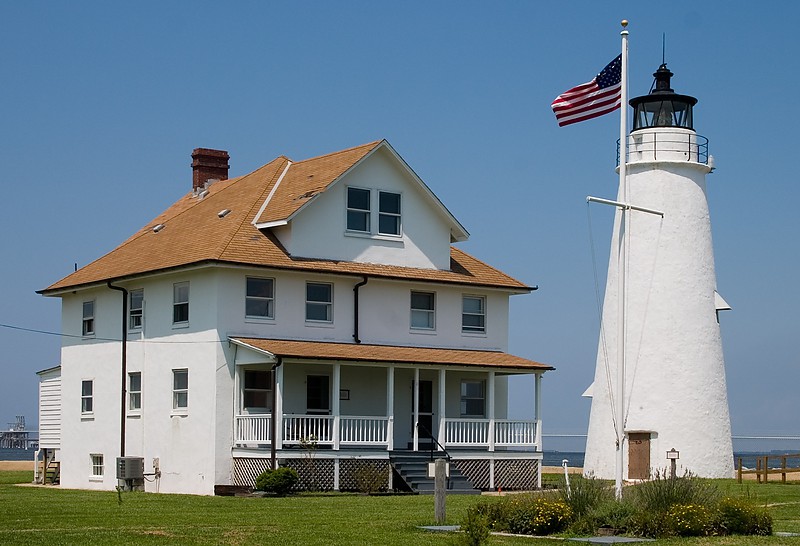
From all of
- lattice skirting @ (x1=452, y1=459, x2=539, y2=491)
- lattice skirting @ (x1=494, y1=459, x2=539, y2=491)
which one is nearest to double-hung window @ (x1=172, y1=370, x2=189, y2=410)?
lattice skirting @ (x1=452, y1=459, x2=539, y2=491)

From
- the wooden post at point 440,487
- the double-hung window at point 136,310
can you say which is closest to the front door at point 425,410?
the double-hung window at point 136,310

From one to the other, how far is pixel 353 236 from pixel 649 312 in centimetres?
1026

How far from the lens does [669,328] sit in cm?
4066

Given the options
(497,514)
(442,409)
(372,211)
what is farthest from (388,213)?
(497,514)

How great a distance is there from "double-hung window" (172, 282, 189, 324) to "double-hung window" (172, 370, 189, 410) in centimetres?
134

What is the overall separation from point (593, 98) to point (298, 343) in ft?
36.5

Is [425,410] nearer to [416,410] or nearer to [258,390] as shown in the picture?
[416,410]

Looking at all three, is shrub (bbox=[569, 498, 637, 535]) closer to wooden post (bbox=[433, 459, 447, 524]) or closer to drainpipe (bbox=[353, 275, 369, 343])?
wooden post (bbox=[433, 459, 447, 524])

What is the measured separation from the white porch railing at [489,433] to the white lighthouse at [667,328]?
4.39 metres

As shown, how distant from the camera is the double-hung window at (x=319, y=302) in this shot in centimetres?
3509

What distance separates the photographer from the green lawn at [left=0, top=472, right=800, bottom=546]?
1944 centimetres

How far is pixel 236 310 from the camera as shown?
33688 mm

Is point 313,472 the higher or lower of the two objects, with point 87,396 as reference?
lower

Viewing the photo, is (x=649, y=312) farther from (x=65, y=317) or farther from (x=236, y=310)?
(x=65, y=317)
